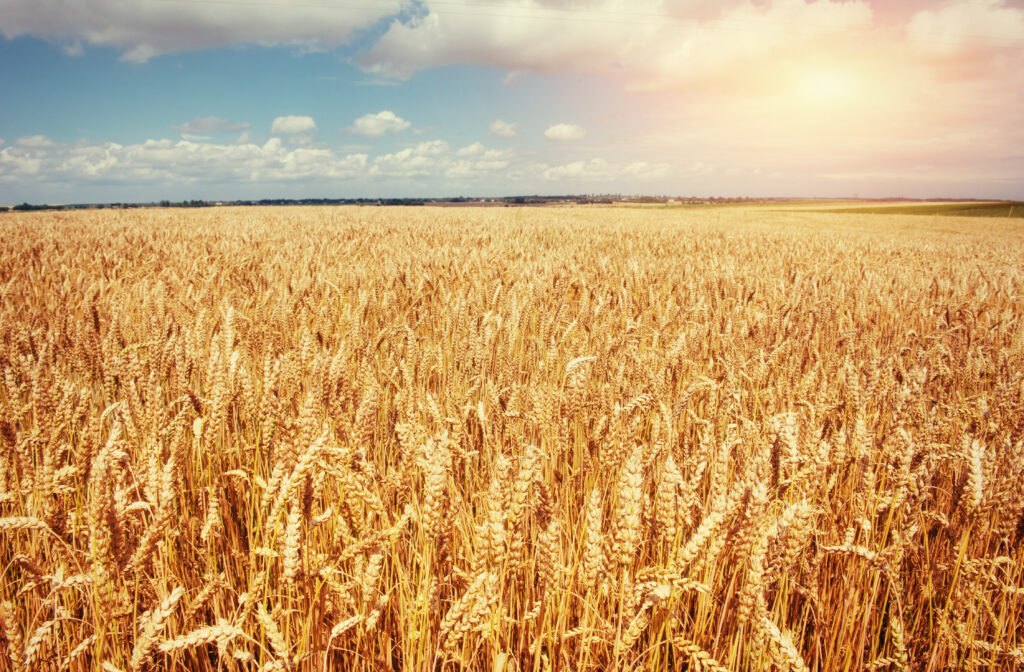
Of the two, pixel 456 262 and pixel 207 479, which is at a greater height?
pixel 456 262

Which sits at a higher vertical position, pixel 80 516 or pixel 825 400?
pixel 825 400

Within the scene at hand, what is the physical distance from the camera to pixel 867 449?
1.55 m

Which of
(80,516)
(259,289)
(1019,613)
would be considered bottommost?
(1019,613)

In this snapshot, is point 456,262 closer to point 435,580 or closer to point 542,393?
point 542,393

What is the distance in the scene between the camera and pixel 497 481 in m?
1.00

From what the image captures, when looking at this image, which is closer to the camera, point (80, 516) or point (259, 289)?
point (80, 516)

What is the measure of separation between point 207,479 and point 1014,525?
2.26 m

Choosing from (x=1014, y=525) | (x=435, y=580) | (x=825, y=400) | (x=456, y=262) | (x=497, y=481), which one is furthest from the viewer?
(x=456, y=262)

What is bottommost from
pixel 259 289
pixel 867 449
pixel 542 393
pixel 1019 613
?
pixel 1019 613

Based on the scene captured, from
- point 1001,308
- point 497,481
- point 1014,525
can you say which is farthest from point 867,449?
point 1001,308

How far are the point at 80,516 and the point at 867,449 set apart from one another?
7.51 ft

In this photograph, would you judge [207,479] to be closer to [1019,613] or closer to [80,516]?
[80,516]

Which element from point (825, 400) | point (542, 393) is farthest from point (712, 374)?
point (542, 393)

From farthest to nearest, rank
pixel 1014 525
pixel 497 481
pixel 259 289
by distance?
pixel 259 289, pixel 1014 525, pixel 497 481
